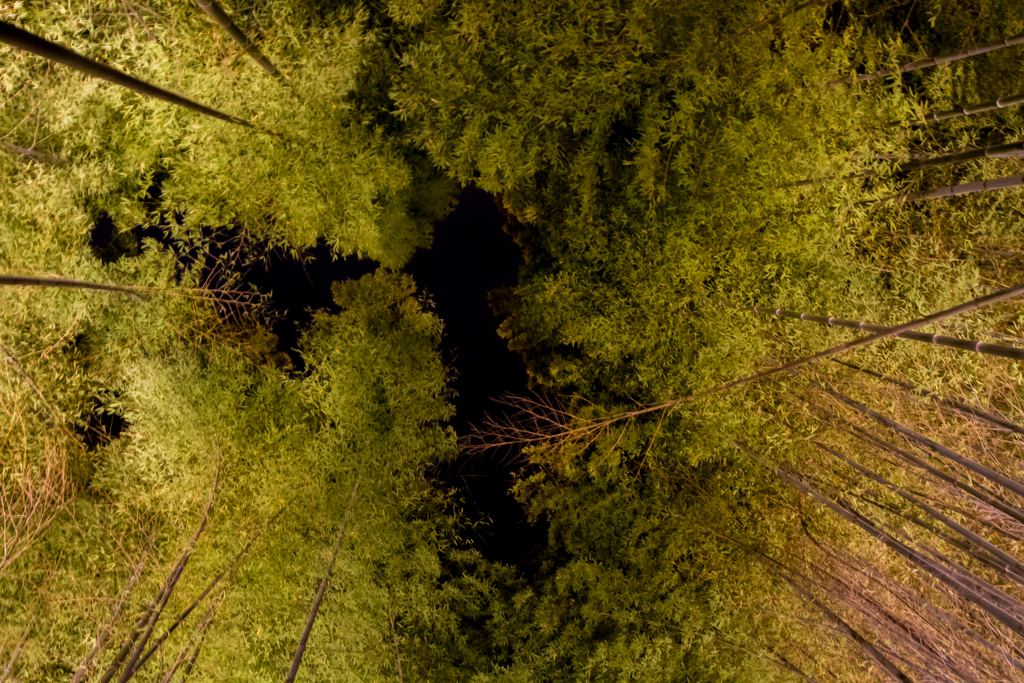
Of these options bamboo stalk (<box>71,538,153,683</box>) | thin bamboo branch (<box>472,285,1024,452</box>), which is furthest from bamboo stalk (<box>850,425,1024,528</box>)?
bamboo stalk (<box>71,538,153,683</box>)

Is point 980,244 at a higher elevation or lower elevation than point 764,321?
higher

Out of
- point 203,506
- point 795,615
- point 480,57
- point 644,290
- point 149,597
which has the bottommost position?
point 149,597

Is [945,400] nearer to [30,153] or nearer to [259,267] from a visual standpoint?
[259,267]

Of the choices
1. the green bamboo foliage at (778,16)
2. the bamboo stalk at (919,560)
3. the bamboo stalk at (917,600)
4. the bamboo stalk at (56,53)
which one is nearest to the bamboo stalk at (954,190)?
the green bamboo foliage at (778,16)

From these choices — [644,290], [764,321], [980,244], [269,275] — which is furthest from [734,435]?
[269,275]

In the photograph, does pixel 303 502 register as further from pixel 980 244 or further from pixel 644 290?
pixel 980 244

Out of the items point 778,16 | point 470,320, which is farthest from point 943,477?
point 470,320
